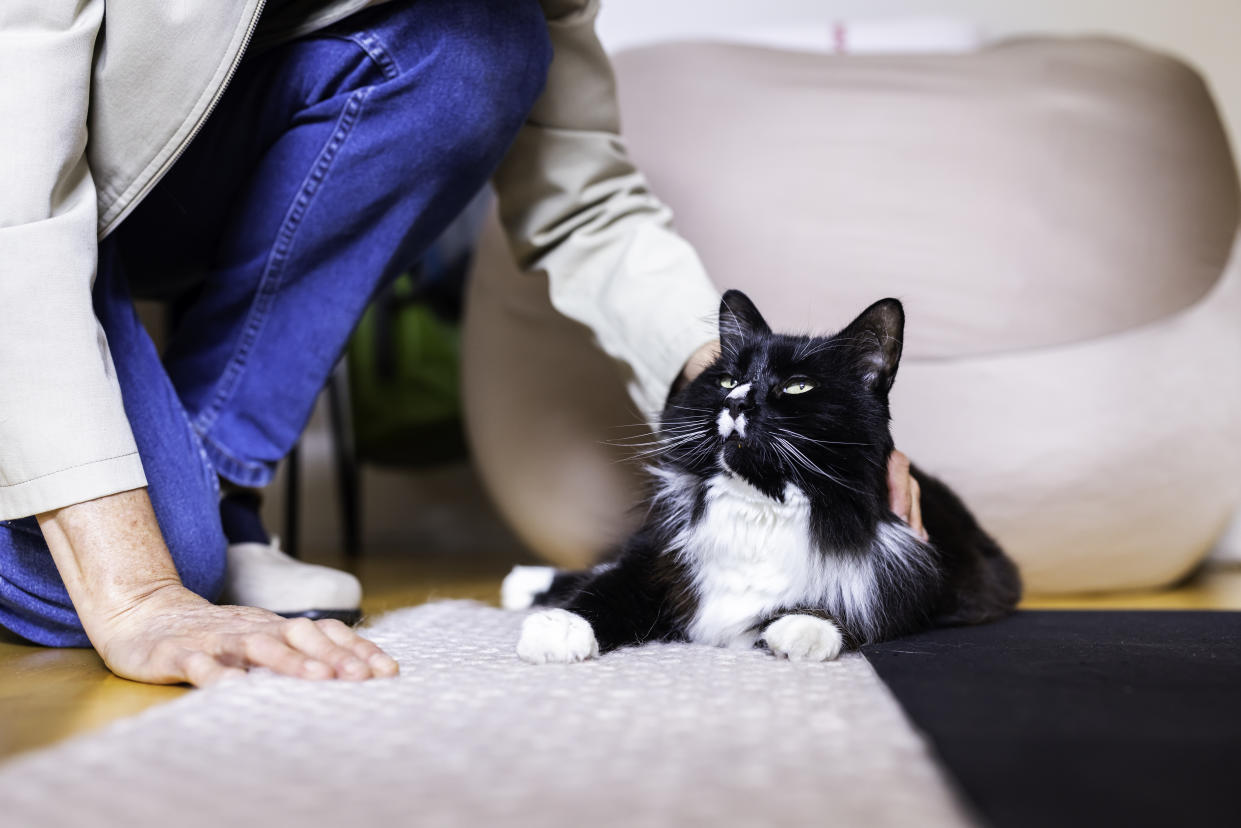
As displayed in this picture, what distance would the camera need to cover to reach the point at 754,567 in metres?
1.04

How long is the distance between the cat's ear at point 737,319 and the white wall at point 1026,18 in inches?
60.5

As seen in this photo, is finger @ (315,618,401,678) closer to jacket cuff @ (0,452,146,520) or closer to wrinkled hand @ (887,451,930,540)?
jacket cuff @ (0,452,146,520)

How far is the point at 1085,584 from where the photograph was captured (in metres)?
1.57

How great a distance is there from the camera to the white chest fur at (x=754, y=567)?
1020mm

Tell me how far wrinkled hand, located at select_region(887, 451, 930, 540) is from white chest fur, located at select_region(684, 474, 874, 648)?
9 centimetres

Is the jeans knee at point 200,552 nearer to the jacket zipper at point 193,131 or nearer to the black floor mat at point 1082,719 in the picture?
the jacket zipper at point 193,131

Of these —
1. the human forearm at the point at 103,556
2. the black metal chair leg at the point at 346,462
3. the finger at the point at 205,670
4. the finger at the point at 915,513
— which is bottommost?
the black metal chair leg at the point at 346,462

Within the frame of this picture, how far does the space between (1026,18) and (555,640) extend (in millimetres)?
2281

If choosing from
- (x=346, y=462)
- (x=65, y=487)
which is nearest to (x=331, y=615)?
(x=65, y=487)

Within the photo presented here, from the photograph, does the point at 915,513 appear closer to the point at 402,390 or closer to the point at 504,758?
the point at 504,758

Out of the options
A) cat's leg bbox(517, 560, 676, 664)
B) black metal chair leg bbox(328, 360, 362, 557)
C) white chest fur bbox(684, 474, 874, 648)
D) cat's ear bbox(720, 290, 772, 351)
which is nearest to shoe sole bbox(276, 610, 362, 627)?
cat's leg bbox(517, 560, 676, 664)

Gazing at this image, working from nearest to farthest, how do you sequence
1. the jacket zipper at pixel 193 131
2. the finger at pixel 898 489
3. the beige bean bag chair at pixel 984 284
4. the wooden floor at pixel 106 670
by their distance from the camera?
1. the wooden floor at pixel 106 670
2. the jacket zipper at pixel 193 131
3. the finger at pixel 898 489
4. the beige bean bag chair at pixel 984 284

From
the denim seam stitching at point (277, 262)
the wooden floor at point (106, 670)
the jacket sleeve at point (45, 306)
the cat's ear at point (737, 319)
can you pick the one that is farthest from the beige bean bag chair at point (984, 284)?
the jacket sleeve at point (45, 306)

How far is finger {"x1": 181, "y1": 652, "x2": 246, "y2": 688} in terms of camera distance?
0.79m
